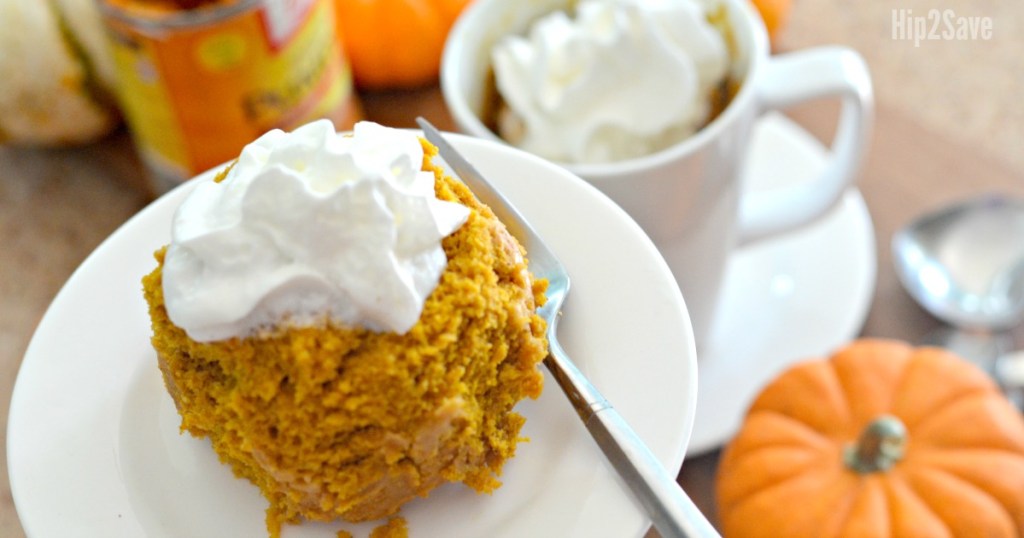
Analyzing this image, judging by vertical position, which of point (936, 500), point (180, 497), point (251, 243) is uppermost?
point (251, 243)

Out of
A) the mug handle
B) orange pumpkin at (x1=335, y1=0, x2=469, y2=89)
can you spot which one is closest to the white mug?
the mug handle

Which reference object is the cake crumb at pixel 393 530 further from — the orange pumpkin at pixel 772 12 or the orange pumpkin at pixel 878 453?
the orange pumpkin at pixel 772 12

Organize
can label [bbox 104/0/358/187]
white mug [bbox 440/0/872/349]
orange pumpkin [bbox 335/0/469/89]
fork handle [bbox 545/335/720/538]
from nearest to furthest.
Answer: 1. fork handle [bbox 545/335/720/538]
2. white mug [bbox 440/0/872/349]
3. can label [bbox 104/0/358/187]
4. orange pumpkin [bbox 335/0/469/89]

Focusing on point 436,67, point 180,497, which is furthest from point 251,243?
point 436,67

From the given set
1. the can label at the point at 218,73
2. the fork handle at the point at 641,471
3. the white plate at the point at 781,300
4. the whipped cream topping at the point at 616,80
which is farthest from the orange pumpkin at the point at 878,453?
the can label at the point at 218,73

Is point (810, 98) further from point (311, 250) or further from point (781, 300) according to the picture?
point (311, 250)

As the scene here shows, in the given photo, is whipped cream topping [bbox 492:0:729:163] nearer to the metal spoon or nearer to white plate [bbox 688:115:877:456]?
white plate [bbox 688:115:877:456]

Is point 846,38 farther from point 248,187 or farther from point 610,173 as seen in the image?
point 248,187
